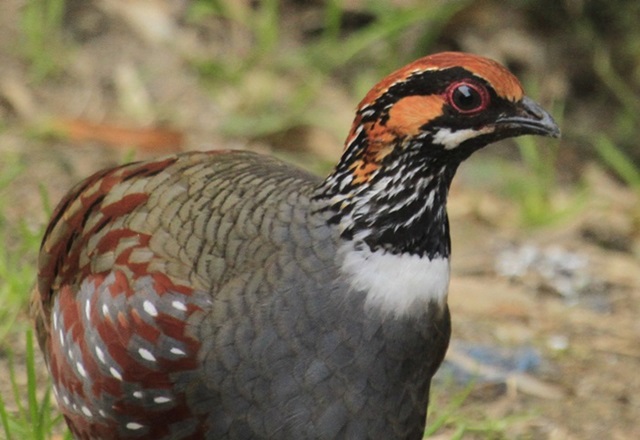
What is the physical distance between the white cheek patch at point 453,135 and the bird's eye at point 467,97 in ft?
0.19

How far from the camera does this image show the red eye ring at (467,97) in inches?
132

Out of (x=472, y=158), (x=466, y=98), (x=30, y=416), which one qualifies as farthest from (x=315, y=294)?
(x=472, y=158)

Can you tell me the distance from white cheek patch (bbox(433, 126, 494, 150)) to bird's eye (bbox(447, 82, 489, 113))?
0.06m

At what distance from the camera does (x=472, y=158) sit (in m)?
6.95

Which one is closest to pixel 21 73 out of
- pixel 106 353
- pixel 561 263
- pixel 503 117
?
pixel 561 263

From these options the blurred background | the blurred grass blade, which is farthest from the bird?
the blurred grass blade

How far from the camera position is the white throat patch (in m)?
3.47

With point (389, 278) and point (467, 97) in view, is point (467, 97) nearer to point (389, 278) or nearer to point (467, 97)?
point (467, 97)

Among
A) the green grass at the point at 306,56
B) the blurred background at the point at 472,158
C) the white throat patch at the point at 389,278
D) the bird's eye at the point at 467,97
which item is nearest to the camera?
the bird's eye at the point at 467,97

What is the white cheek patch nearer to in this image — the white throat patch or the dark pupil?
the dark pupil

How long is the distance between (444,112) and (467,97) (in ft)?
0.25

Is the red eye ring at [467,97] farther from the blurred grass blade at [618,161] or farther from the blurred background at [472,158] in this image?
the blurred grass blade at [618,161]

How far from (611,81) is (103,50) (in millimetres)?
2996

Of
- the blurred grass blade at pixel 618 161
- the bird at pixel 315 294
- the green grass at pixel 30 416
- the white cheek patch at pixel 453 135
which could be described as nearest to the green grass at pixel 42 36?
the green grass at pixel 30 416
